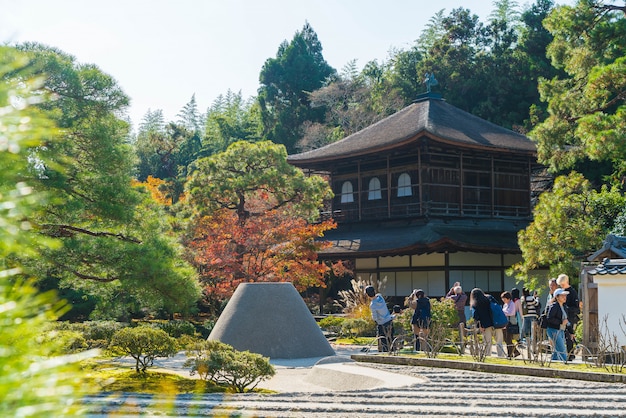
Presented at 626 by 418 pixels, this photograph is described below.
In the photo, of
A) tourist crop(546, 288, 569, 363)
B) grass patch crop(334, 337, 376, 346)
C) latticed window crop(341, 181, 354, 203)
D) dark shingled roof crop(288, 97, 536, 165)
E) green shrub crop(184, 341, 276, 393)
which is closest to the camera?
green shrub crop(184, 341, 276, 393)

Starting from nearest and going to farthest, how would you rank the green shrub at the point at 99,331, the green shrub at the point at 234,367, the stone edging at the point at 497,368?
1. the stone edging at the point at 497,368
2. the green shrub at the point at 234,367
3. the green shrub at the point at 99,331

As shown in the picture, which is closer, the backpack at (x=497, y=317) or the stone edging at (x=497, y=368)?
the stone edging at (x=497, y=368)

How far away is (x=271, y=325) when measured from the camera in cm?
1638

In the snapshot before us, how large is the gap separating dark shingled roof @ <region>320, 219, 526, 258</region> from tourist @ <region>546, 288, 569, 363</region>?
12513mm

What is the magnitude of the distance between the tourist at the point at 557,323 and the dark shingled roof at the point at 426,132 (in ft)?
49.2

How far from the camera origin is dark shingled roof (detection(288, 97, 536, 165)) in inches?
1115

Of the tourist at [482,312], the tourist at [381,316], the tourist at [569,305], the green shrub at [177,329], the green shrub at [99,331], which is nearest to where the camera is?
the tourist at [569,305]

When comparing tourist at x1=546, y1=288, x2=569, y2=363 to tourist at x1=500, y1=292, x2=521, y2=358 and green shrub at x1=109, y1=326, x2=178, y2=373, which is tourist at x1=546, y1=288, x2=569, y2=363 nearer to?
tourist at x1=500, y1=292, x2=521, y2=358

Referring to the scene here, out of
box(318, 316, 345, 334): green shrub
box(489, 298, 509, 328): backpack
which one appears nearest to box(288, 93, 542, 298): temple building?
box(318, 316, 345, 334): green shrub

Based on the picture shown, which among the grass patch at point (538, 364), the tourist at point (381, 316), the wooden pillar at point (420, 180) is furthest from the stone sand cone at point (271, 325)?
the wooden pillar at point (420, 180)

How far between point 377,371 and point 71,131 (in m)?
7.51

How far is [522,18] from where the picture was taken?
44125mm

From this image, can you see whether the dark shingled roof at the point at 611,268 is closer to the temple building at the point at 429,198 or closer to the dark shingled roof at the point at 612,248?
the dark shingled roof at the point at 612,248

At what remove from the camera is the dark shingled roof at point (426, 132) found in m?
28.3
